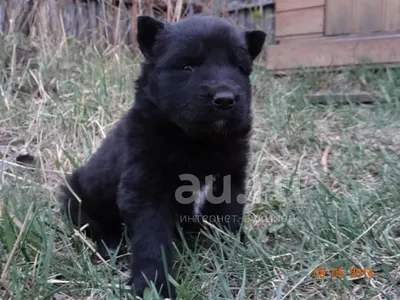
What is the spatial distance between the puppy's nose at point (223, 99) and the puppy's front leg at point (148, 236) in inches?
17.8

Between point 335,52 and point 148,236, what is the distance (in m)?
3.64

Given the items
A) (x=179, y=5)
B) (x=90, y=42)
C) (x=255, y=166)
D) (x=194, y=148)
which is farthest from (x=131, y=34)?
(x=194, y=148)

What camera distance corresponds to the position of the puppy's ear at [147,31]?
201cm

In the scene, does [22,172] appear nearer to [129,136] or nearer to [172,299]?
[129,136]

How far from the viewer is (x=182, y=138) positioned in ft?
6.42

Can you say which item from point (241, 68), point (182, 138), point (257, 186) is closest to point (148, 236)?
point (182, 138)

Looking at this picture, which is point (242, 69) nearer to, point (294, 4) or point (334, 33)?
point (334, 33)

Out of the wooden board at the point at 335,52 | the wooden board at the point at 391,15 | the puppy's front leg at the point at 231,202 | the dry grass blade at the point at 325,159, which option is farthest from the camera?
the wooden board at the point at 391,15

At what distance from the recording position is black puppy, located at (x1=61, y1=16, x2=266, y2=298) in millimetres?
1802

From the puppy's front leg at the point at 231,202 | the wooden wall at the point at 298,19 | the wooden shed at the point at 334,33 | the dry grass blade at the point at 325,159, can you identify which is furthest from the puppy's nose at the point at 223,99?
the wooden wall at the point at 298,19

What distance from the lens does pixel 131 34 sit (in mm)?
4953

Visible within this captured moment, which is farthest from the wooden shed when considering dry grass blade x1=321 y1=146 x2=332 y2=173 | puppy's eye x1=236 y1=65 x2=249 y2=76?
puppy's eye x1=236 y1=65 x2=249 y2=76

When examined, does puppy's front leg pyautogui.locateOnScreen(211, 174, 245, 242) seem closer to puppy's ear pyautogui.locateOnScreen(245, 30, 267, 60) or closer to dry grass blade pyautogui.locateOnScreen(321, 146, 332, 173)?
puppy's ear pyautogui.locateOnScreen(245, 30, 267, 60)

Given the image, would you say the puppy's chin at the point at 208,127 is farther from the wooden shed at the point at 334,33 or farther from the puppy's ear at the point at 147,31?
the wooden shed at the point at 334,33
